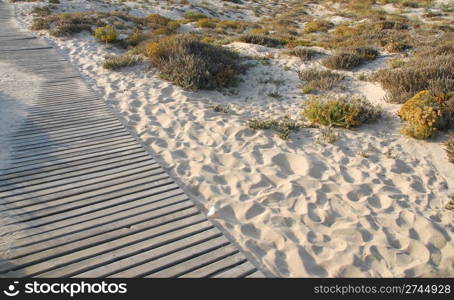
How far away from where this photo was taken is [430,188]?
195 inches

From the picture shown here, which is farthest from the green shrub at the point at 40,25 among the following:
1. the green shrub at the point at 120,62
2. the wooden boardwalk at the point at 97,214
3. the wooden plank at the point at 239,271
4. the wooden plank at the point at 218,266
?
the wooden plank at the point at 239,271

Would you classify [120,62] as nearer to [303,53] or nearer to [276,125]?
[276,125]

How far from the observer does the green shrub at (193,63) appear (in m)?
8.61

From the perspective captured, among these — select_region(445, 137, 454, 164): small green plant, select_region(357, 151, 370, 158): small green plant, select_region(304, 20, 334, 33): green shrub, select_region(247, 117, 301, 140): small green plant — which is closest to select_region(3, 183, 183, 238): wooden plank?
select_region(247, 117, 301, 140): small green plant

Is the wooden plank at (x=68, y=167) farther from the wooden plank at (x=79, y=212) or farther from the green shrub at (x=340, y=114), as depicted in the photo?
the green shrub at (x=340, y=114)

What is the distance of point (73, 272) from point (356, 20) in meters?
23.7

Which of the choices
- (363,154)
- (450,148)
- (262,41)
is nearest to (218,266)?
(363,154)

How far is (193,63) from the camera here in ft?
28.9

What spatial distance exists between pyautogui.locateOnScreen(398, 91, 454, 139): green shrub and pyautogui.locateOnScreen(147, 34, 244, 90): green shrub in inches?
171

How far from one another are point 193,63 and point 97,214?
568 centimetres

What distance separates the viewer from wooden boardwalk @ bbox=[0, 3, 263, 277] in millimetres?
3400

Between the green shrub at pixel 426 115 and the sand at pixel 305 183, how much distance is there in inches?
8.0

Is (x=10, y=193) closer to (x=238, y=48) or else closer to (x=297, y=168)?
(x=297, y=168)

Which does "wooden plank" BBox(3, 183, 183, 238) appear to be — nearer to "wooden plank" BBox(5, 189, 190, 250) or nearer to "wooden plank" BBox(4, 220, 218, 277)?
"wooden plank" BBox(5, 189, 190, 250)
